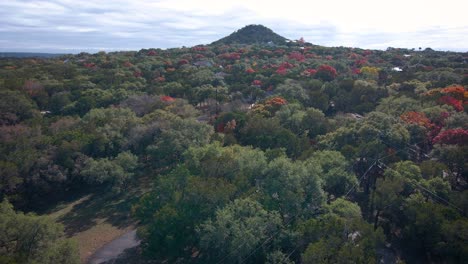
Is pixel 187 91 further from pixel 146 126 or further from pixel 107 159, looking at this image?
pixel 107 159

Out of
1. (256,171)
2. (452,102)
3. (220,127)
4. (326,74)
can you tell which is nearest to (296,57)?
(326,74)

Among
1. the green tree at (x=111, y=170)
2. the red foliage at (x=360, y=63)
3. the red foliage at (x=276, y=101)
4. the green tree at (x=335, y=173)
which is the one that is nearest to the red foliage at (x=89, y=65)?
the red foliage at (x=276, y=101)

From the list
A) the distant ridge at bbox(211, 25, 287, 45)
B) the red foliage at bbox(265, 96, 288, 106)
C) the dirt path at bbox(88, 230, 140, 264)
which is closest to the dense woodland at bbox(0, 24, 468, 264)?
the red foliage at bbox(265, 96, 288, 106)

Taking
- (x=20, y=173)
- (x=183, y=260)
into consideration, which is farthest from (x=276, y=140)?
(x=20, y=173)

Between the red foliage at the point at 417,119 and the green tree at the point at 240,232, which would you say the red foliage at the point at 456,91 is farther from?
the green tree at the point at 240,232

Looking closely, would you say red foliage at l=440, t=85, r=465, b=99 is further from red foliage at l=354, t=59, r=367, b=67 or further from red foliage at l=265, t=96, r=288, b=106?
red foliage at l=354, t=59, r=367, b=67

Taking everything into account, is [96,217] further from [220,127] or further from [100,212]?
[220,127]
